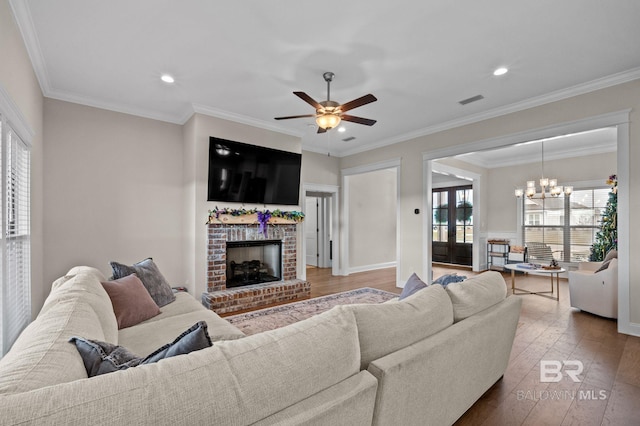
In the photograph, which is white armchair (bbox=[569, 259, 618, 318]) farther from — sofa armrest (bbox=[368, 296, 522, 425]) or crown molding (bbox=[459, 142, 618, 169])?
crown molding (bbox=[459, 142, 618, 169])

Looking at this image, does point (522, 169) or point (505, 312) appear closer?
point (505, 312)

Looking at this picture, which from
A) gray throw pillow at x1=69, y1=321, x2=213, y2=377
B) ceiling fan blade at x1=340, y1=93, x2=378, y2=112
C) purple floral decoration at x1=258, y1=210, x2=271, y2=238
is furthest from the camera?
purple floral decoration at x1=258, y1=210, x2=271, y2=238

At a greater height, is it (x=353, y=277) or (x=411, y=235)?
(x=411, y=235)

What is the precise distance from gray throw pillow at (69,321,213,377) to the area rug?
95.7 inches

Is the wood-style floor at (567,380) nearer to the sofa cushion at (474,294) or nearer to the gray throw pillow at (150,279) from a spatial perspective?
the sofa cushion at (474,294)

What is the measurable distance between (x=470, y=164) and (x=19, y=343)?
813cm

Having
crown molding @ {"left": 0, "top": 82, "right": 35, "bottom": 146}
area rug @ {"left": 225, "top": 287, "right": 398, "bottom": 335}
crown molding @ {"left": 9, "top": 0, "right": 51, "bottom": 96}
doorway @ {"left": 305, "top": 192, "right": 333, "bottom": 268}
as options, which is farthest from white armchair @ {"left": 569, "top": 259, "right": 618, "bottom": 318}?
crown molding @ {"left": 9, "top": 0, "right": 51, "bottom": 96}

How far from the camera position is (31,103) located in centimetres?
305

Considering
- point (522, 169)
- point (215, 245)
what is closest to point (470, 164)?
point (522, 169)

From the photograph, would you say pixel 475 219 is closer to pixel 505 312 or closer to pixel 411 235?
pixel 411 235

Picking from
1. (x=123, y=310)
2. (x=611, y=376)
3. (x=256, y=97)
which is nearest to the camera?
(x=123, y=310)

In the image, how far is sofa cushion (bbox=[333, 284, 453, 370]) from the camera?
1.32m

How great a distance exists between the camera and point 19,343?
3.48ft

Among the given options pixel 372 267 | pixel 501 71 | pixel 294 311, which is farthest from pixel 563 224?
pixel 294 311
